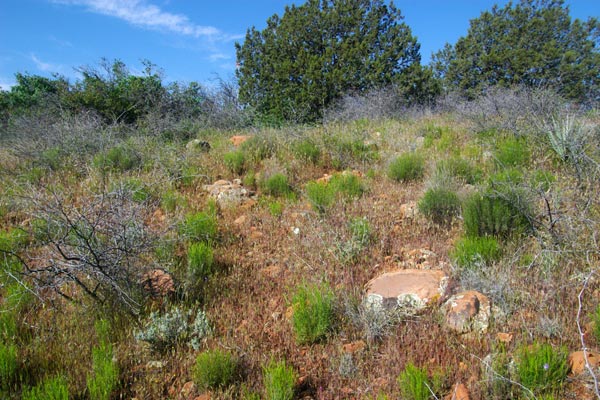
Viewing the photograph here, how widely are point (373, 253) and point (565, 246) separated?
1.53 meters

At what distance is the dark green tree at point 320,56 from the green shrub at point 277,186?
1182cm

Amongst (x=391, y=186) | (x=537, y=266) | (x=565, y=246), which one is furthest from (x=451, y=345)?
(x=391, y=186)

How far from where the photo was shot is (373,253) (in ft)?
11.8

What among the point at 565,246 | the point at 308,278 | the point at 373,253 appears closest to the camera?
the point at 565,246

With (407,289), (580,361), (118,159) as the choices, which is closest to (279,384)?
(407,289)

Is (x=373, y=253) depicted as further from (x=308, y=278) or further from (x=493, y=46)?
(x=493, y=46)

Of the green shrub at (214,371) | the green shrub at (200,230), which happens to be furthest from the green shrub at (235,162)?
the green shrub at (214,371)

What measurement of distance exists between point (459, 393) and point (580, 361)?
689 millimetres

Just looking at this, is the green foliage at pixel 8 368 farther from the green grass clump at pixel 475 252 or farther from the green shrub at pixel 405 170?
the green shrub at pixel 405 170

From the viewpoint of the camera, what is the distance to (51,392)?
1.90m

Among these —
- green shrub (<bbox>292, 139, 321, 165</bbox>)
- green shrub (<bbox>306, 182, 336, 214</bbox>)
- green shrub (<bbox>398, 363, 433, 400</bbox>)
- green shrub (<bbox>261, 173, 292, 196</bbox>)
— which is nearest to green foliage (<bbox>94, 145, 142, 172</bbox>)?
green shrub (<bbox>261, 173, 292, 196</bbox>)

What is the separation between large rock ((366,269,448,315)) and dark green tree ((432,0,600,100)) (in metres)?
21.0

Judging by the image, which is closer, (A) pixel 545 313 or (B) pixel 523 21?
(A) pixel 545 313

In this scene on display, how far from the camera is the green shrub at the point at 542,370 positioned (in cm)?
193
